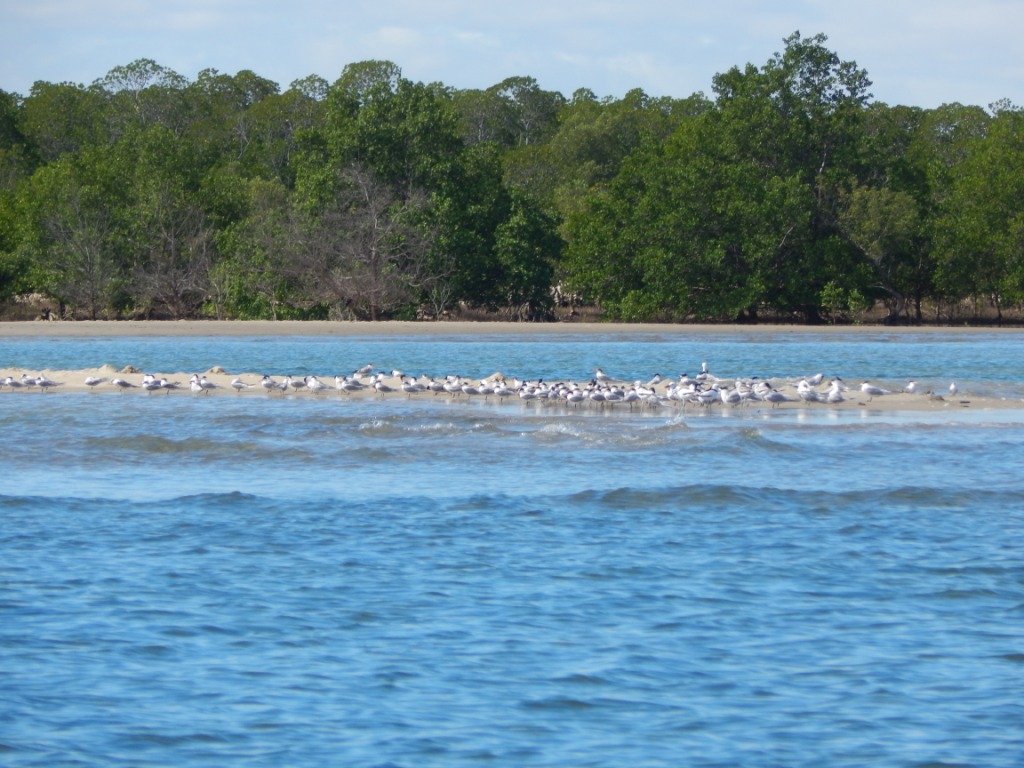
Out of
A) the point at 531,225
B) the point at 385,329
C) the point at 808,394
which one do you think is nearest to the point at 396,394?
the point at 808,394

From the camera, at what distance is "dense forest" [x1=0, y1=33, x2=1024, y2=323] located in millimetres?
44156

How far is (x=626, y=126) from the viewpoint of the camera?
64.8 meters

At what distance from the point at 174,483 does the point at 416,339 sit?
84.2ft

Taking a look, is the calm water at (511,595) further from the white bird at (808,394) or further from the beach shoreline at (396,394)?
the white bird at (808,394)

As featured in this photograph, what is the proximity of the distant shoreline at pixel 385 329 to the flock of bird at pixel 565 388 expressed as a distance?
1672cm

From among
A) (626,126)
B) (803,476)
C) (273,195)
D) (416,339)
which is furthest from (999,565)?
(626,126)

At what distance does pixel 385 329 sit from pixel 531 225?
6.78 m

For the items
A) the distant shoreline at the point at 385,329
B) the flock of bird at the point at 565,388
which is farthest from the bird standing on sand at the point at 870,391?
the distant shoreline at the point at 385,329

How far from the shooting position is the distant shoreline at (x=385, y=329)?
40.8 m

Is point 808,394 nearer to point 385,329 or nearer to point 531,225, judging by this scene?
point 385,329

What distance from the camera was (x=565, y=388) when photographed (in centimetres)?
2070

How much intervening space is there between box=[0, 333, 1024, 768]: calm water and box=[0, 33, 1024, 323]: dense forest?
26.8 meters

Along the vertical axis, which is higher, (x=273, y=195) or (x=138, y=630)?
(x=273, y=195)

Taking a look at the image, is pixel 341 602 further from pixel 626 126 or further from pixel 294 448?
pixel 626 126
